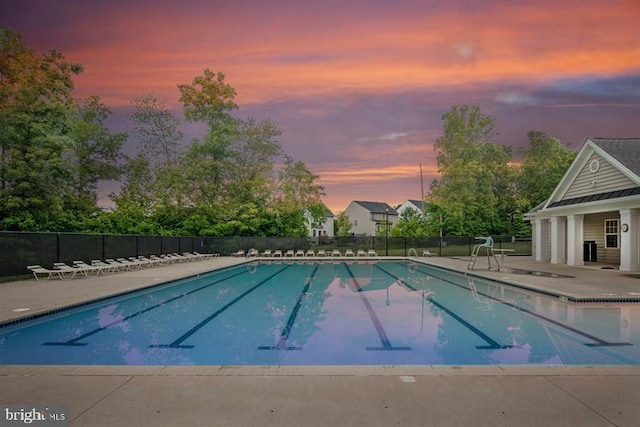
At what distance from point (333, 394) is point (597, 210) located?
17.4m

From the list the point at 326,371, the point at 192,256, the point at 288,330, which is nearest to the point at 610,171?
the point at 288,330

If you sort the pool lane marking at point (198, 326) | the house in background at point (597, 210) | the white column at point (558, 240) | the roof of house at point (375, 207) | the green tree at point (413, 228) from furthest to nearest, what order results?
the roof of house at point (375, 207), the green tree at point (413, 228), the white column at point (558, 240), the house in background at point (597, 210), the pool lane marking at point (198, 326)

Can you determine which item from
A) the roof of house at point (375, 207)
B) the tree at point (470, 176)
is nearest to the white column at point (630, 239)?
the tree at point (470, 176)

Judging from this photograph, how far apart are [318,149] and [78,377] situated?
31270 millimetres

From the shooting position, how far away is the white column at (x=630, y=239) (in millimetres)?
14906

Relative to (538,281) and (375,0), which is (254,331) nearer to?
(538,281)

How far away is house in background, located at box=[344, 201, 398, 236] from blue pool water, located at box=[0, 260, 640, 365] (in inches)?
1958

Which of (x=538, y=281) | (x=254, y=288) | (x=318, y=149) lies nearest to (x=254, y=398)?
(x=254, y=288)

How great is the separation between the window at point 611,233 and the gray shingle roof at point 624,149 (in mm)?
3416

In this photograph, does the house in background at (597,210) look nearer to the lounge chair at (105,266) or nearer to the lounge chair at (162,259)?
the lounge chair at (162,259)

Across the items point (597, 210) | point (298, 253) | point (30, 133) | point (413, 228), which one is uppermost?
point (30, 133)

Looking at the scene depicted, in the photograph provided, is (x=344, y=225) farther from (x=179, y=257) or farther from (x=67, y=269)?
(x=67, y=269)

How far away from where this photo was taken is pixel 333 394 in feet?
12.0

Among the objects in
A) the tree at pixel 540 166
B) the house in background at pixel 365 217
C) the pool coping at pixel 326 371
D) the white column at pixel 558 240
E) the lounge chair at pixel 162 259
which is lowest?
the lounge chair at pixel 162 259
